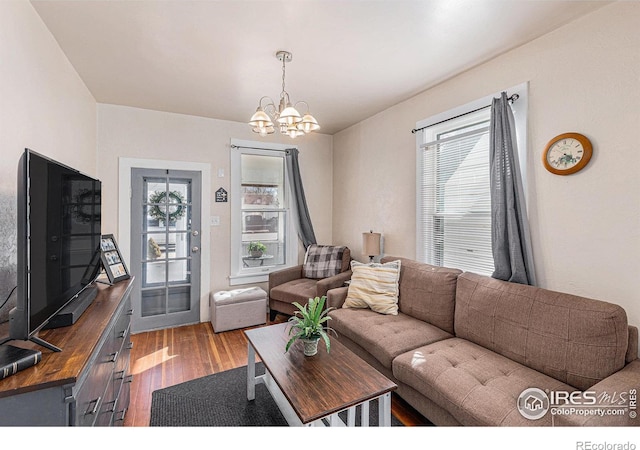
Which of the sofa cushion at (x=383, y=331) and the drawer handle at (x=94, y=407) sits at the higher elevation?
the drawer handle at (x=94, y=407)

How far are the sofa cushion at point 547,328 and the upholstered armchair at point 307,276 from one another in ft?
5.10

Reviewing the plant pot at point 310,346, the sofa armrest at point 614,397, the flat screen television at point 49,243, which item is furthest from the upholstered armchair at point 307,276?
the sofa armrest at point 614,397

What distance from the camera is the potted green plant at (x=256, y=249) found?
4117 millimetres

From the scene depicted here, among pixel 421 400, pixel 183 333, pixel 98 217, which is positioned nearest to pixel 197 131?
pixel 98 217

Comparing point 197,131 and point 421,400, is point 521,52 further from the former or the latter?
point 197,131

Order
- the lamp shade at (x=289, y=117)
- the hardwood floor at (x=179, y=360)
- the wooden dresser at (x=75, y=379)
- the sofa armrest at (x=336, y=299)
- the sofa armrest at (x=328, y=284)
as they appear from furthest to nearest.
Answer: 1. the sofa armrest at (x=328, y=284)
2. the sofa armrest at (x=336, y=299)
3. the hardwood floor at (x=179, y=360)
4. the lamp shade at (x=289, y=117)
5. the wooden dresser at (x=75, y=379)

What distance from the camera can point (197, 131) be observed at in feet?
12.2

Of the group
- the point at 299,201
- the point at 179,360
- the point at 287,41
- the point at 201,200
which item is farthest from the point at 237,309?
the point at 287,41

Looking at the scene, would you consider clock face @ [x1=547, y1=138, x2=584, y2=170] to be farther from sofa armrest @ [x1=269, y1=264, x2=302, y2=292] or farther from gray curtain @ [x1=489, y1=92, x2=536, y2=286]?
sofa armrest @ [x1=269, y1=264, x2=302, y2=292]

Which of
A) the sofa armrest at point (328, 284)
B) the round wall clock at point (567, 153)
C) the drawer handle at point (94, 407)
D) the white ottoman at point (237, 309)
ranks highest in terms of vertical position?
the round wall clock at point (567, 153)

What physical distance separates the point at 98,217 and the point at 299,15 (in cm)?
178

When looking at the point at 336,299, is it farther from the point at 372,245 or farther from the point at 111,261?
the point at 111,261

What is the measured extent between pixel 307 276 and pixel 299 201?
1052 millimetres

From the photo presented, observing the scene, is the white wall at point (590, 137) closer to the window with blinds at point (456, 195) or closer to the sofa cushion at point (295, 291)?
the window with blinds at point (456, 195)
